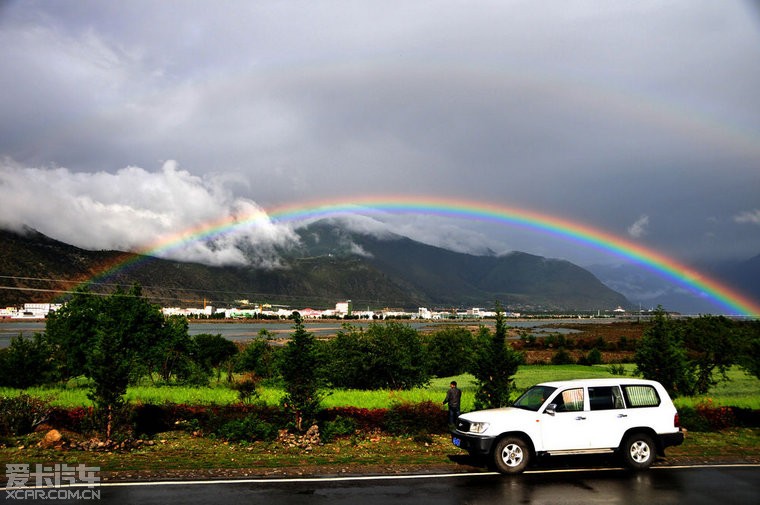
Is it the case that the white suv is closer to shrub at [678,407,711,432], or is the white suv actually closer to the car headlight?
the car headlight

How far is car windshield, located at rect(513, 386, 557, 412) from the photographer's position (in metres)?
13.6

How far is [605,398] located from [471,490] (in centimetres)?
463

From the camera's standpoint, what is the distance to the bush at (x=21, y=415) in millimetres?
16438

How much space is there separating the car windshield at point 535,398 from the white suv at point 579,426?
4 cm

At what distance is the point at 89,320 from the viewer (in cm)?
3356

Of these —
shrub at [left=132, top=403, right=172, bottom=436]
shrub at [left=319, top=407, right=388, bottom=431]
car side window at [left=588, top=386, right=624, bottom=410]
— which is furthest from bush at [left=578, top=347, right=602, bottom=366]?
shrub at [left=132, top=403, right=172, bottom=436]

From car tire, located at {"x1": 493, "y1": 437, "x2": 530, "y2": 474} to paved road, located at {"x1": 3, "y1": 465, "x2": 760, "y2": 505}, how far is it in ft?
0.91

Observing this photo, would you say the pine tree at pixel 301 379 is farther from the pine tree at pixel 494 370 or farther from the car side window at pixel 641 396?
the car side window at pixel 641 396

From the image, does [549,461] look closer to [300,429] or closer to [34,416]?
[300,429]

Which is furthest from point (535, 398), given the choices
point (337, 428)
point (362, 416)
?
point (337, 428)

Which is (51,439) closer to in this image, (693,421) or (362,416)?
(362,416)

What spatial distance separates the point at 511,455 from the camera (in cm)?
1291

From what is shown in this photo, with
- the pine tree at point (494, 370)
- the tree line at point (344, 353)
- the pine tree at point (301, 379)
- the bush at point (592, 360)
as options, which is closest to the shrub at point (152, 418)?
the tree line at point (344, 353)

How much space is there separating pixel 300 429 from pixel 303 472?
13.7 feet
